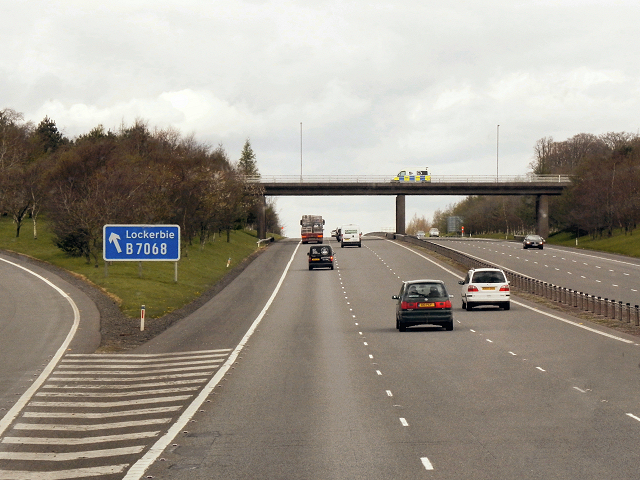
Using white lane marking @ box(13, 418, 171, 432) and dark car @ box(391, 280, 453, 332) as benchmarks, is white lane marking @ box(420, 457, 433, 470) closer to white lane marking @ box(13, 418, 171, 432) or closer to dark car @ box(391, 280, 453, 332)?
white lane marking @ box(13, 418, 171, 432)

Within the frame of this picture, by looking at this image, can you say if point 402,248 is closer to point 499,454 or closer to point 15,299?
point 15,299

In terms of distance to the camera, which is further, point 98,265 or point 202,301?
point 98,265

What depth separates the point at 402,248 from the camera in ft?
325

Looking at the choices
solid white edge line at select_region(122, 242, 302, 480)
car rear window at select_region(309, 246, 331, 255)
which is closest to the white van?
car rear window at select_region(309, 246, 331, 255)

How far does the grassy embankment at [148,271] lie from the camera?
45.3 meters

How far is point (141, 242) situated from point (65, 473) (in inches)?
1203

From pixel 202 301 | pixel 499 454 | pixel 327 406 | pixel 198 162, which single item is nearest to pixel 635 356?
pixel 327 406

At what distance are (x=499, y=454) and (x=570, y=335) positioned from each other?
18.0 meters

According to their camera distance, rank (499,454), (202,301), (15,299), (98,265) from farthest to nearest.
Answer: (98,265) < (202,301) < (15,299) < (499,454)

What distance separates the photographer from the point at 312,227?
109m


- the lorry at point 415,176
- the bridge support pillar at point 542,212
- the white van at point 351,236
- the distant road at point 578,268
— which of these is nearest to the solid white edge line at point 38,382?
the distant road at point 578,268

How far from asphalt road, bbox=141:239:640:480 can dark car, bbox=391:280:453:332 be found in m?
0.52

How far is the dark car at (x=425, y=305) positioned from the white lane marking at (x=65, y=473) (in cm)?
2038

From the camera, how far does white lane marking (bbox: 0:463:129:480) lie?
10961mm
